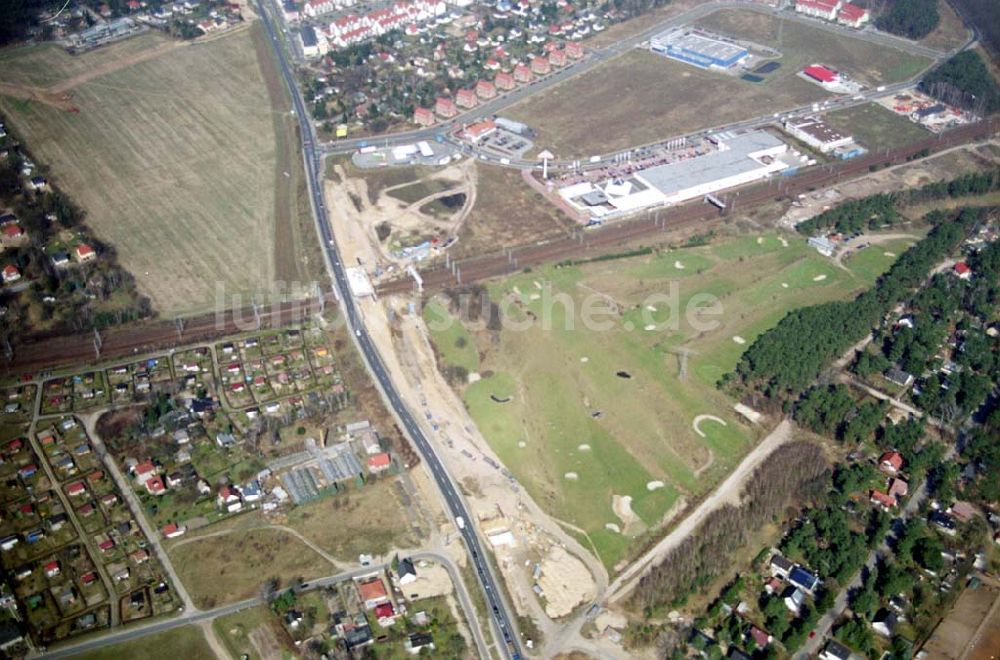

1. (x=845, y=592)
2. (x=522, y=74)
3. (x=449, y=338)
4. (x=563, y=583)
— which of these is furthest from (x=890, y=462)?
(x=522, y=74)

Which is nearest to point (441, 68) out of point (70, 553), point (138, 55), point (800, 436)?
point (138, 55)

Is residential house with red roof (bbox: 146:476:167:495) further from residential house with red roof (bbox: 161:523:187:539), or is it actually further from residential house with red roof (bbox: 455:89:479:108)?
residential house with red roof (bbox: 455:89:479:108)

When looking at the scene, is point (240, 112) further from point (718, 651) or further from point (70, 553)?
point (718, 651)

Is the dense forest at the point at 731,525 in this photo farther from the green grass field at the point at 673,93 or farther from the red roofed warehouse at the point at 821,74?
the red roofed warehouse at the point at 821,74

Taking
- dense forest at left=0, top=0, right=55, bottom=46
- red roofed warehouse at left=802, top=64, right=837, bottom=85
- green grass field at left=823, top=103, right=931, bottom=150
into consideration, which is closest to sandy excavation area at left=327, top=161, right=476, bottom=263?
green grass field at left=823, top=103, right=931, bottom=150

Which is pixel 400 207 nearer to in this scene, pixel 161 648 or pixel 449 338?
pixel 449 338

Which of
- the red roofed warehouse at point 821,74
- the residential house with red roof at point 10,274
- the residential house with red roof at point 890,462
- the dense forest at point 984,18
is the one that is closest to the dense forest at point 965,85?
the dense forest at point 984,18
